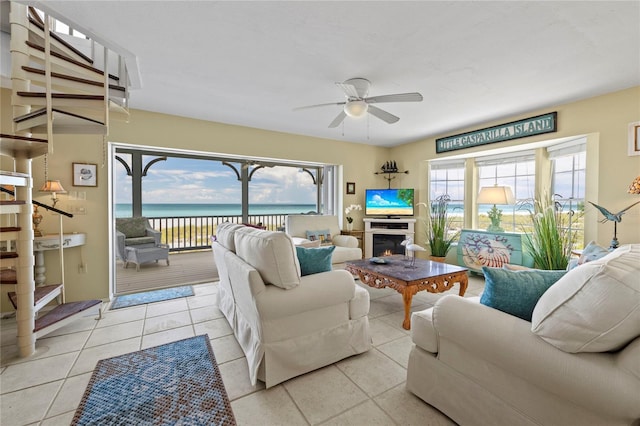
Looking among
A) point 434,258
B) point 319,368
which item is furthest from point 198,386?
point 434,258

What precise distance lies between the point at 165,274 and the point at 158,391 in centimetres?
324

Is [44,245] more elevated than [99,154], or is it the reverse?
[99,154]

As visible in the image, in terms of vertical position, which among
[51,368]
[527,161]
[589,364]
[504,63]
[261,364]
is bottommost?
[51,368]

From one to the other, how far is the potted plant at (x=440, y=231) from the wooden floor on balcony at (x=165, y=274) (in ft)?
11.8

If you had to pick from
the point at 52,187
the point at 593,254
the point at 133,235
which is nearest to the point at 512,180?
the point at 593,254

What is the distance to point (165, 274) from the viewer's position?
4.45 meters

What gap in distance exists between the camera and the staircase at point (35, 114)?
1861mm

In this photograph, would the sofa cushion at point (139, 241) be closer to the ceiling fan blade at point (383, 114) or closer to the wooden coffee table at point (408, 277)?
the wooden coffee table at point (408, 277)

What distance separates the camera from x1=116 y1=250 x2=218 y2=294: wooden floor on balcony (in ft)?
12.5

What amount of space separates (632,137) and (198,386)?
4518 mm

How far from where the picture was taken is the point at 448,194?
491 centimetres

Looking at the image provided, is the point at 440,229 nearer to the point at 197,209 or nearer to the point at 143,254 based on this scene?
the point at 143,254

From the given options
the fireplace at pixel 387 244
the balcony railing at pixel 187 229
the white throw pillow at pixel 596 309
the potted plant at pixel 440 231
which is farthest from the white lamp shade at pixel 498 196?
the balcony railing at pixel 187 229

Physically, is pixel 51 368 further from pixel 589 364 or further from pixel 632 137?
pixel 632 137
